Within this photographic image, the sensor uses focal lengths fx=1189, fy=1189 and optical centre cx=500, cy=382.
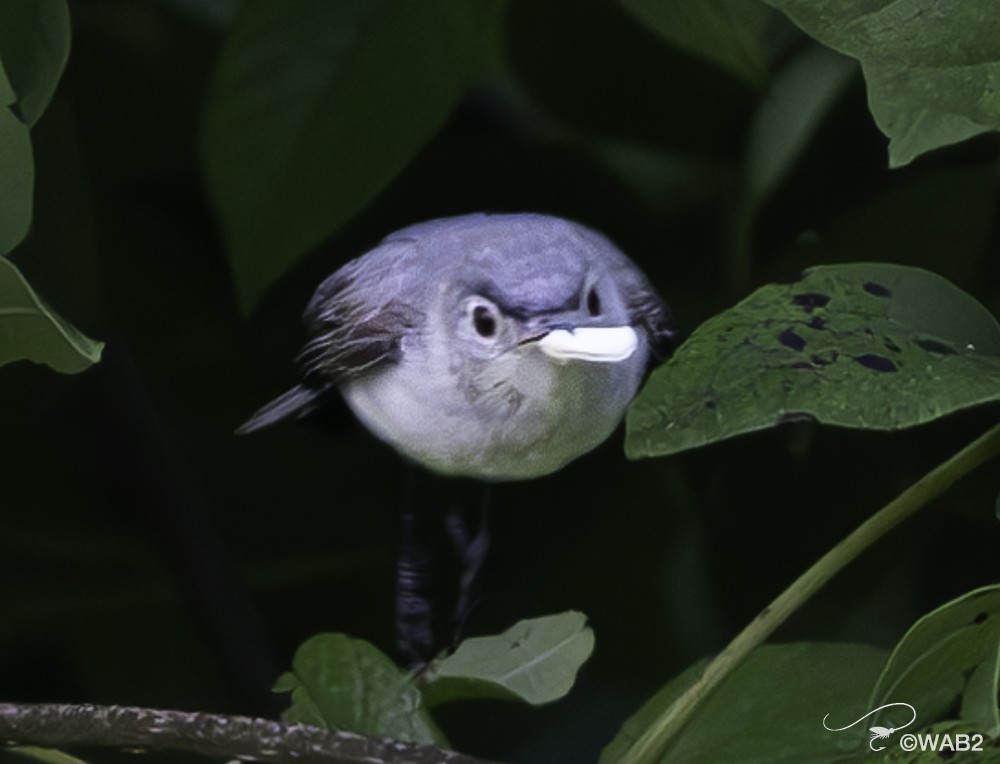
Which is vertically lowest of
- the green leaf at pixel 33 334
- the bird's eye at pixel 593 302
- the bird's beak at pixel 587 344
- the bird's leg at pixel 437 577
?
the bird's leg at pixel 437 577

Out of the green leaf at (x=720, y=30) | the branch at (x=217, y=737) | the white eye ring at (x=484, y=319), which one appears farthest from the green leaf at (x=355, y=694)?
the green leaf at (x=720, y=30)

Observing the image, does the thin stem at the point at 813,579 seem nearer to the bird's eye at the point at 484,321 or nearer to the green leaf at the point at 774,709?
the green leaf at the point at 774,709

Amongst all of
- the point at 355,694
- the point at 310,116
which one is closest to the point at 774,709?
the point at 355,694

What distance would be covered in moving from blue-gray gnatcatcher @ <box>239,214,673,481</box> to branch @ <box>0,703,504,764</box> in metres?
0.09

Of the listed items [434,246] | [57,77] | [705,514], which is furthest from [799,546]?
[57,77]

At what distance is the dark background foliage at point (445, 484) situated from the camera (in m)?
0.37

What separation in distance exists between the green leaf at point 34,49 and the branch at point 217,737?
187mm

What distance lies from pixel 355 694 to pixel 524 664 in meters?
0.05

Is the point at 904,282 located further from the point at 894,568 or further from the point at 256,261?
the point at 256,261

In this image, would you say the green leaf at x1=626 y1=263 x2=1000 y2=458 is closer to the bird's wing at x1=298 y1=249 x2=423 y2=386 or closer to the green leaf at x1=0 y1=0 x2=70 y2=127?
the bird's wing at x1=298 y1=249 x2=423 y2=386

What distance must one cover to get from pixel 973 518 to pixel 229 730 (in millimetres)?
249

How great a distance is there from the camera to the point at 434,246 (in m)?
0.37
